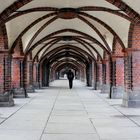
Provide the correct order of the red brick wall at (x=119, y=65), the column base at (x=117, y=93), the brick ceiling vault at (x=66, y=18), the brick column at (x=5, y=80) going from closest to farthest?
the brick ceiling vault at (x=66, y=18), the brick column at (x=5, y=80), the column base at (x=117, y=93), the red brick wall at (x=119, y=65)

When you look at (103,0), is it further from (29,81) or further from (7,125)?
(29,81)

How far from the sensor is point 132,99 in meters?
17.1

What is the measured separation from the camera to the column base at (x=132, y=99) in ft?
55.4

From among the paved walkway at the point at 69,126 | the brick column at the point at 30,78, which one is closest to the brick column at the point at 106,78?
the brick column at the point at 30,78

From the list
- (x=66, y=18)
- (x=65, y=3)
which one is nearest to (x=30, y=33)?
(x=66, y=18)

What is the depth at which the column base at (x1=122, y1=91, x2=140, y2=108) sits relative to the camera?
16875 mm

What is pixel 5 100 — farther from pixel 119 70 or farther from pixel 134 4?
pixel 119 70

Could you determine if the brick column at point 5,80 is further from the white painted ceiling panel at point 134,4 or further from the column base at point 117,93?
the column base at point 117,93

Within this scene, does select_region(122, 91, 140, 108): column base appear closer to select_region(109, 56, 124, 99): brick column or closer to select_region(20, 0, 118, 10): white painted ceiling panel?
select_region(20, 0, 118, 10): white painted ceiling panel

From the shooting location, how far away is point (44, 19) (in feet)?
63.7

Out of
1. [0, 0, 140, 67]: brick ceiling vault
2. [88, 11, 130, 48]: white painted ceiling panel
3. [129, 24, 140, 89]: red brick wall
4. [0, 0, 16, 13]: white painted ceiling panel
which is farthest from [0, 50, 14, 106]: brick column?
[129, 24, 140, 89]: red brick wall

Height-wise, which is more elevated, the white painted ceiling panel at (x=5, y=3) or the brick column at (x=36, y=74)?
the white painted ceiling panel at (x=5, y=3)

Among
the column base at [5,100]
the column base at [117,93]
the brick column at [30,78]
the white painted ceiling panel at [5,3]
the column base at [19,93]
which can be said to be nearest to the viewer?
the white painted ceiling panel at [5,3]

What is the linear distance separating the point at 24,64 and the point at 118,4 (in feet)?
37.7
